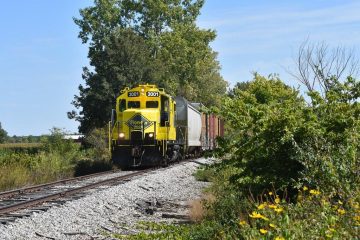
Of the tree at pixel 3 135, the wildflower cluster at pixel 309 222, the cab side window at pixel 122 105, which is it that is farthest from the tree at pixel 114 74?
the tree at pixel 3 135

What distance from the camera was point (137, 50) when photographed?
49.7 m

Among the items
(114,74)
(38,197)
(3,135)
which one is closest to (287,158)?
(38,197)

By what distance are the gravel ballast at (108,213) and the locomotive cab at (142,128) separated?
6.72m

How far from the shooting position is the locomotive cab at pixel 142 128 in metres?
26.7

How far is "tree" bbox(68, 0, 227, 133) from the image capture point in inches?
1939

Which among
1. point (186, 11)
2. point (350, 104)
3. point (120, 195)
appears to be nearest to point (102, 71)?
point (186, 11)

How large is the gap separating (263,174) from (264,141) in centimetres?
59

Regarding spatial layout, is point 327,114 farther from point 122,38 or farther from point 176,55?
point 176,55

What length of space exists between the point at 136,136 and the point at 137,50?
77.6 ft

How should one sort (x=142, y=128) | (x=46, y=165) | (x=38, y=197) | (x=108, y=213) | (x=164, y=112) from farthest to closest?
(x=164, y=112), (x=142, y=128), (x=46, y=165), (x=38, y=197), (x=108, y=213)

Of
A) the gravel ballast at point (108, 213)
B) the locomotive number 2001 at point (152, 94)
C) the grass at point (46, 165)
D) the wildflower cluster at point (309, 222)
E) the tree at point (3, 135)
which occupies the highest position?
the tree at point (3, 135)

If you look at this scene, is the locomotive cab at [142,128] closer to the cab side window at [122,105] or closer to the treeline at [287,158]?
the cab side window at [122,105]

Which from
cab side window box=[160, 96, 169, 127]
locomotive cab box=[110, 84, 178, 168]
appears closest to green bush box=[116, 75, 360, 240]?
locomotive cab box=[110, 84, 178, 168]

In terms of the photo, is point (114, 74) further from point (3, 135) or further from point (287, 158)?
point (3, 135)
